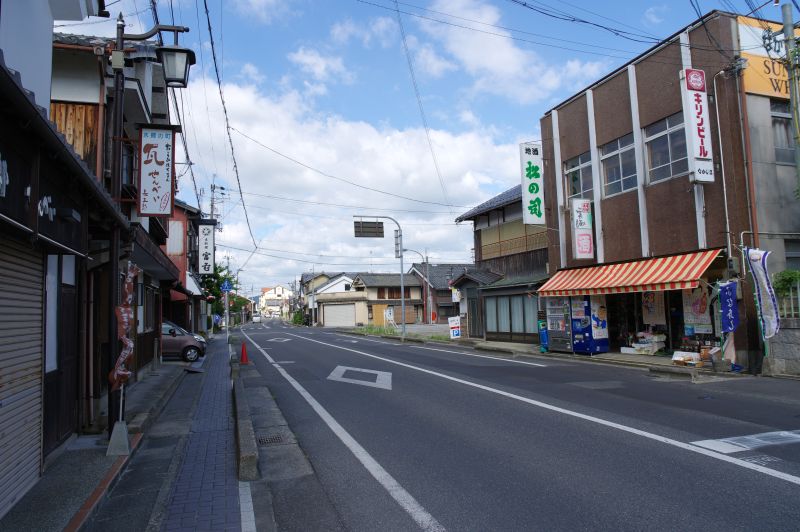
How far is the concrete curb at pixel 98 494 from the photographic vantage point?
4607 mm

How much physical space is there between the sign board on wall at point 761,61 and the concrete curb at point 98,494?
16.3m

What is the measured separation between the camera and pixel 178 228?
30.6 metres

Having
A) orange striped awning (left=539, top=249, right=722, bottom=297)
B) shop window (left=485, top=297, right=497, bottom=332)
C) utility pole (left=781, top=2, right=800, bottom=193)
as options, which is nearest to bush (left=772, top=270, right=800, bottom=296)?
orange striped awning (left=539, top=249, right=722, bottom=297)

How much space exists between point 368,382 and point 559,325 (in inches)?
392

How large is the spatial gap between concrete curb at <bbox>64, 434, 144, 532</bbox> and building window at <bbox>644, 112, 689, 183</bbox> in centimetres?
1559

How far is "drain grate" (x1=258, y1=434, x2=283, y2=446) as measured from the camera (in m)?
7.45

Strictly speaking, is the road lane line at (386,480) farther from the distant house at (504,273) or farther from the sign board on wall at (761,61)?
the distant house at (504,273)

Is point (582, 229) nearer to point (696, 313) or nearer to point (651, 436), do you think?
point (696, 313)

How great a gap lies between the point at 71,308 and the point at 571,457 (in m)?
6.99

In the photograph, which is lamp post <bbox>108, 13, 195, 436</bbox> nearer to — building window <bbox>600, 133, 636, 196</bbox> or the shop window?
building window <bbox>600, 133, 636, 196</bbox>

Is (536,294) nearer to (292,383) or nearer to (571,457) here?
(292,383)

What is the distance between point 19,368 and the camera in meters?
5.49

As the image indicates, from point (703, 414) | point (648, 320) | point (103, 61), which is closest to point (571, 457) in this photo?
point (703, 414)

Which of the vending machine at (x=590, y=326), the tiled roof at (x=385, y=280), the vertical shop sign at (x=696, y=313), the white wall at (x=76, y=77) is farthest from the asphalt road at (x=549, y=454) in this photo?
the tiled roof at (x=385, y=280)
